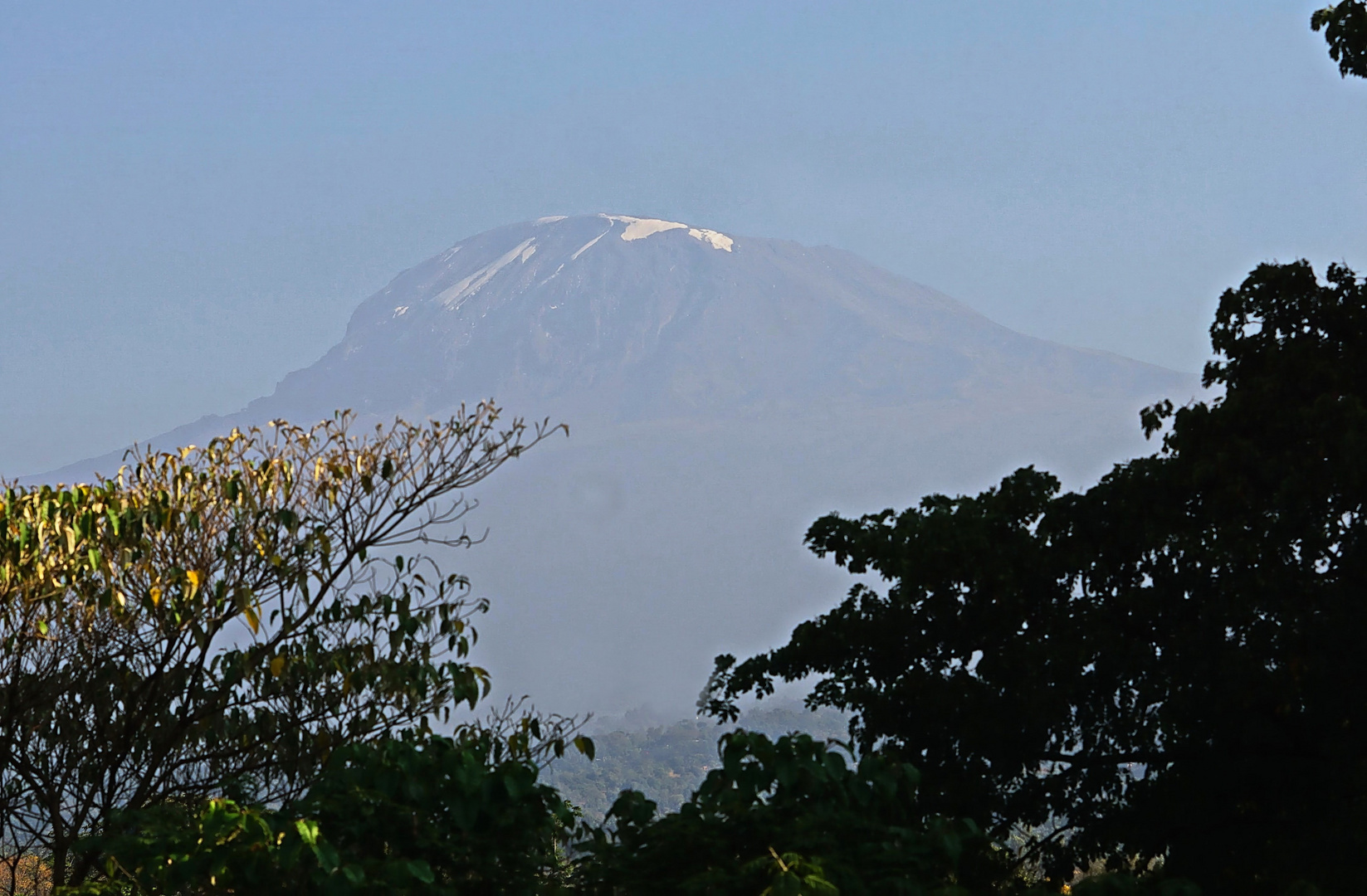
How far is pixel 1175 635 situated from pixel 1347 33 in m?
5.36

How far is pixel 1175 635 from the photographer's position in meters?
10.7

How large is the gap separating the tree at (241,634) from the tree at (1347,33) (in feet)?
25.4

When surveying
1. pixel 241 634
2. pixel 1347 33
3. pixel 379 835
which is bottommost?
pixel 379 835

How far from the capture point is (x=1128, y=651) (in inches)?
426

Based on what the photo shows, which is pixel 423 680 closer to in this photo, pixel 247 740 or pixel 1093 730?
pixel 247 740

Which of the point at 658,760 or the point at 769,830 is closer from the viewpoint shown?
the point at 769,830

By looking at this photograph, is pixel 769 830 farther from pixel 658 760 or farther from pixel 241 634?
pixel 658 760

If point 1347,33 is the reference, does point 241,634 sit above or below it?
below

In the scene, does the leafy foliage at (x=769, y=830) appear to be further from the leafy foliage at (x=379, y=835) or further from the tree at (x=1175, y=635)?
the tree at (x=1175, y=635)

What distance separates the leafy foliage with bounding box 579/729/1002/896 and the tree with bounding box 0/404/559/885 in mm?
3406

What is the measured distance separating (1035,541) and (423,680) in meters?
6.11

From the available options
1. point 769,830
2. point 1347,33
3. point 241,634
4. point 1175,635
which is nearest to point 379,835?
point 769,830

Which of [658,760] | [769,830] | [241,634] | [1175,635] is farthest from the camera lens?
[658,760]

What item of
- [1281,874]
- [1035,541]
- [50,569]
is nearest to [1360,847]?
[1281,874]
